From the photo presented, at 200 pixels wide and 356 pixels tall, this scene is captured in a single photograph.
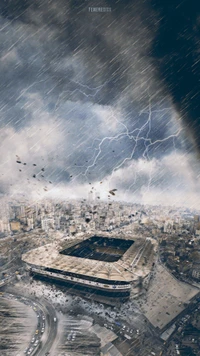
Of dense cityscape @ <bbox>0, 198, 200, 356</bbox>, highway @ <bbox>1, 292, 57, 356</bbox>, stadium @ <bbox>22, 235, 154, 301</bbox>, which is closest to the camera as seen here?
highway @ <bbox>1, 292, 57, 356</bbox>

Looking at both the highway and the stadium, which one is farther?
the stadium

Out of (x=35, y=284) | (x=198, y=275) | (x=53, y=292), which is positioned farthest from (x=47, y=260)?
(x=198, y=275)

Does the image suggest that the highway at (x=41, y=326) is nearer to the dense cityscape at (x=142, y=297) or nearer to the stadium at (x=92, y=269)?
the dense cityscape at (x=142, y=297)

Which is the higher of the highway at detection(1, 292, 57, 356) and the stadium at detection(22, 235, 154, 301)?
the stadium at detection(22, 235, 154, 301)

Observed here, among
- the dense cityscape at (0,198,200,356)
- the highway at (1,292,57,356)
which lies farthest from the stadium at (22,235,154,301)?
the highway at (1,292,57,356)

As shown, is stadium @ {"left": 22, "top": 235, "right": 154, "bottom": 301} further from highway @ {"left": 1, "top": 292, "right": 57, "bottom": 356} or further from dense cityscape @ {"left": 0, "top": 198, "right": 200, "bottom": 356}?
highway @ {"left": 1, "top": 292, "right": 57, "bottom": 356}

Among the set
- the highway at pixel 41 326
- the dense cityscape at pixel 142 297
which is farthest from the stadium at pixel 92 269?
the highway at pixel 41 326

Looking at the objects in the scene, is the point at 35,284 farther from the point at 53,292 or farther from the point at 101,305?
the point at 101,305
